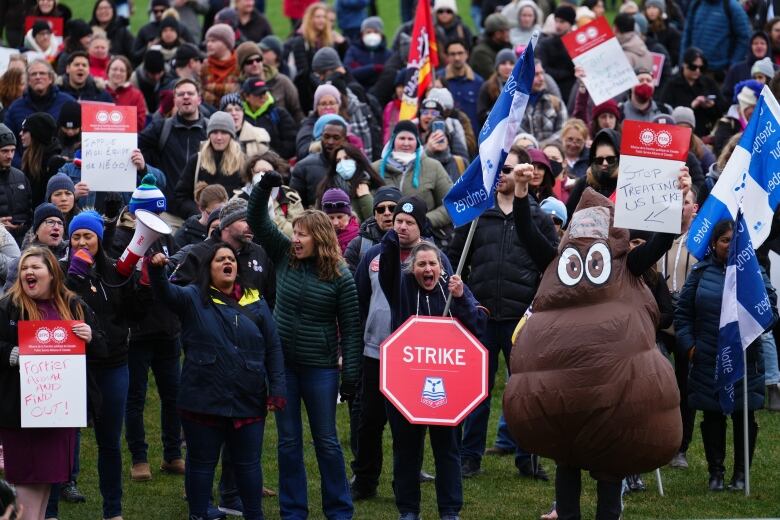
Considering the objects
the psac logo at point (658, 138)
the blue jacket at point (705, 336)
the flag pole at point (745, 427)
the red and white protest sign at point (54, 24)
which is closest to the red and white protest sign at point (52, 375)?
the psac logo at point (658, 138)

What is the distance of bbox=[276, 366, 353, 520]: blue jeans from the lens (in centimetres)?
1036

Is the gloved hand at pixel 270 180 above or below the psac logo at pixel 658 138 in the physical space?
below

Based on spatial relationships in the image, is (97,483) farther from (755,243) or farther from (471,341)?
(755,243)

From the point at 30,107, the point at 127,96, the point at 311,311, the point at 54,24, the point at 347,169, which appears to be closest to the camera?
the point at 311,311

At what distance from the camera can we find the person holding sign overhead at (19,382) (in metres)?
9.57

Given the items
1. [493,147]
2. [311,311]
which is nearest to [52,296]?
[311,311]

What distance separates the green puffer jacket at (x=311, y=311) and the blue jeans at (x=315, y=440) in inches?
4.5

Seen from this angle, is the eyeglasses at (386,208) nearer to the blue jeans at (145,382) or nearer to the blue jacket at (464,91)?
the blue jeans at (145,382)

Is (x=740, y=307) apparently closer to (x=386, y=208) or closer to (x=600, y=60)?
(x=386, y=208)

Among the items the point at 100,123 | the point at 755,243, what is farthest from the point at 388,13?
the point at 755,243

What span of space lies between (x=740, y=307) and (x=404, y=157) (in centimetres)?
408

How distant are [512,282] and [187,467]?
9.96ft

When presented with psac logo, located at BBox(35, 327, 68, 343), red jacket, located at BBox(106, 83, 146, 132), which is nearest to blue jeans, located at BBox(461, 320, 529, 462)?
psac logo, located at BBox(35, 327, 68, 343)

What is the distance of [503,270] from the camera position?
1180cm
